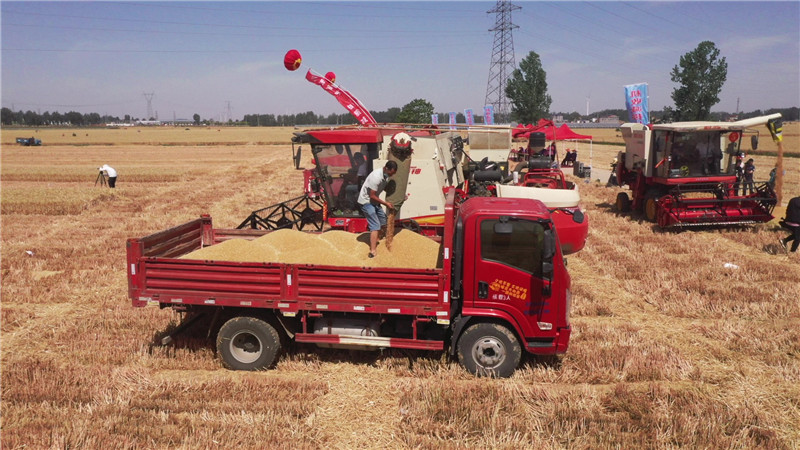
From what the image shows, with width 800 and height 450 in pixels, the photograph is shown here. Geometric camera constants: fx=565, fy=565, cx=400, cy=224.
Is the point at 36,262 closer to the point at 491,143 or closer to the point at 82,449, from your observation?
the point at 82,449

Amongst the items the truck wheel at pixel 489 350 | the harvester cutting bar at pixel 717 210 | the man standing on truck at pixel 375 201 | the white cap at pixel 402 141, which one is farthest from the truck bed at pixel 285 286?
the harvester cutting bar at pixel 717 210

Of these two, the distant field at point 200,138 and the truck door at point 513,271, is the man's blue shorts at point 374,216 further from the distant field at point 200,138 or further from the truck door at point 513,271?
the distant field at point 200,138

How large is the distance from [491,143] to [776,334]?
50.6 feet

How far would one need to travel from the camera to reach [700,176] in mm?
15289

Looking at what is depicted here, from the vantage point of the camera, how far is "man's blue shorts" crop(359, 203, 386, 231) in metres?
7.25

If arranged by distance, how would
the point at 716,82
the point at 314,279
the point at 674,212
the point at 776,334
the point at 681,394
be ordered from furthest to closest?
the point at 716,82
the point at 674,212
the point at 776,334
the point at 314,279
the point at 681,394

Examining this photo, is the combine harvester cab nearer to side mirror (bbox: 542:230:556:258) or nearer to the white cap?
side mirror (bbox: 542:230:556:258)

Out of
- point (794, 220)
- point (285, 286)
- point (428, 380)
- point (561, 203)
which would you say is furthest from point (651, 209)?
point (285, 286)

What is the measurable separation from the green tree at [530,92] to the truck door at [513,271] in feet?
219

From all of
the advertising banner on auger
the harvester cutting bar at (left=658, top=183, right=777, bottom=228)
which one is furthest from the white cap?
the harvester cutting bar at (left=658, top=183, right=777, bottom=228)

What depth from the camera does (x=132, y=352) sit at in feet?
23.3

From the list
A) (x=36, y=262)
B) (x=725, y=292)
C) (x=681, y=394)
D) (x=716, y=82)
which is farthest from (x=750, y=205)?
(x=716, y=82)

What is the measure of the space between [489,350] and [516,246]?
1.24m

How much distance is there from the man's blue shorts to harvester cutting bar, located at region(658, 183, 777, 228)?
10091mm
